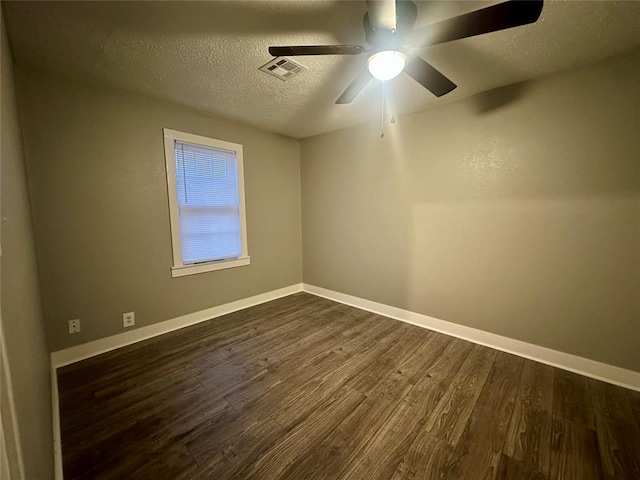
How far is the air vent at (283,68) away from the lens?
74.7 inches

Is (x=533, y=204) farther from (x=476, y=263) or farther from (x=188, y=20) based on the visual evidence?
(x=188, y=20)

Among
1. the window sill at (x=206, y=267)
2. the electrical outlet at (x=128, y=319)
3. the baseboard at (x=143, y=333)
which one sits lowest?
the baseboard at (x=143, y=333)

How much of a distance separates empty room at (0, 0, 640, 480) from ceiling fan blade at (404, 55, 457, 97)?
0.02 meters

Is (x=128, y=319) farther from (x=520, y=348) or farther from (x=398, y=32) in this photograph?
(x=520, y=348)

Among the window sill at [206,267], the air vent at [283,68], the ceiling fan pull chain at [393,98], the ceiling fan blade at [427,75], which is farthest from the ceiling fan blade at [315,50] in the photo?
the window sill at [206,267]

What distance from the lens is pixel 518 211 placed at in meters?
2.32

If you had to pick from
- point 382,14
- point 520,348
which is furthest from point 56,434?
point 520,348

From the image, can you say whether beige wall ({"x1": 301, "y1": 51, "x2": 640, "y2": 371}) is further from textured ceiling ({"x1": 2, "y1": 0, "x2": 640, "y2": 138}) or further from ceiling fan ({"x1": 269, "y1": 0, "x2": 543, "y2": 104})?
ceiling fan ({"x1": 269, "y1": 0, "x2": 543, "y2": 104})

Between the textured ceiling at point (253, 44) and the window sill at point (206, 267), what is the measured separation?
1.74m

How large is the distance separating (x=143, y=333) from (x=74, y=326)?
21.7 inches

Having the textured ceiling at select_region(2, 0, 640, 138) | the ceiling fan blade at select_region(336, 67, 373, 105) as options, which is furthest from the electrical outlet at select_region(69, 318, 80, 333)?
the ceiling fan blade at select_region(336, 67, 373, 105)

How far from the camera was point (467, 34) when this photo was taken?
1.32m

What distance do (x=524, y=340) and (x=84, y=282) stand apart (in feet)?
13.0

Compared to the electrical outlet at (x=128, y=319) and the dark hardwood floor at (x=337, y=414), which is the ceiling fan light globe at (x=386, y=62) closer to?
the dark hardwood floor at (x=337, y=414)
